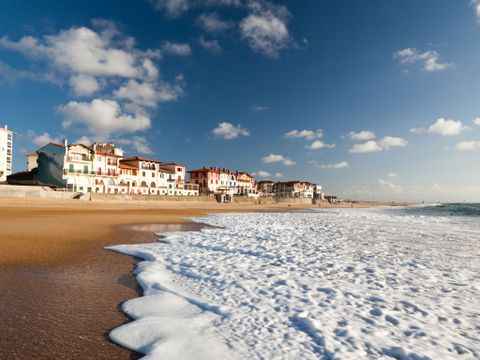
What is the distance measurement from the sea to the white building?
244ft

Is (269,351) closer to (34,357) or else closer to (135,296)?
(34,357)

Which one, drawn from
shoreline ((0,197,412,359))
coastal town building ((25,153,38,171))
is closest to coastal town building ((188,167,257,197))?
coastal town building ((25,153,38,171))

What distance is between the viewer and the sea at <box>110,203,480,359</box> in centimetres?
331

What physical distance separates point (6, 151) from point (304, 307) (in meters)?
86.9

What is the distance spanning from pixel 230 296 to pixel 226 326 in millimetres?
1158

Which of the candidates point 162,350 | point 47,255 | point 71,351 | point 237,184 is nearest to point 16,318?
point 71,351

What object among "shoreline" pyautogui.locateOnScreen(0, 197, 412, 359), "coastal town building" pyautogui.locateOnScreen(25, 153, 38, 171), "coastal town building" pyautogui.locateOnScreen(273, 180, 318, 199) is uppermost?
"coastal town building" pyautogui.locateOnScreen(25, 153, 38, 171)

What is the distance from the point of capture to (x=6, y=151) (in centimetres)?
7062

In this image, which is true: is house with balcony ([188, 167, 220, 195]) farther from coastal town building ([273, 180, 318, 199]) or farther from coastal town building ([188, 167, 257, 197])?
coastal town building ([273, 180, 318, 199])

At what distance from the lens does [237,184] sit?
10069cm

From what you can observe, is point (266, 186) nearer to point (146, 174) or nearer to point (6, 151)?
point (146, 174)

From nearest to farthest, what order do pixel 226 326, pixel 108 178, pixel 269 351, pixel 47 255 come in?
pixel 269 351, pixel 226 326, pixel 47 255, pixel 108 178

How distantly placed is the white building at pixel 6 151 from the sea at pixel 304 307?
244ft

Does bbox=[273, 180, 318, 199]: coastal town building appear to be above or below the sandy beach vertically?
above
